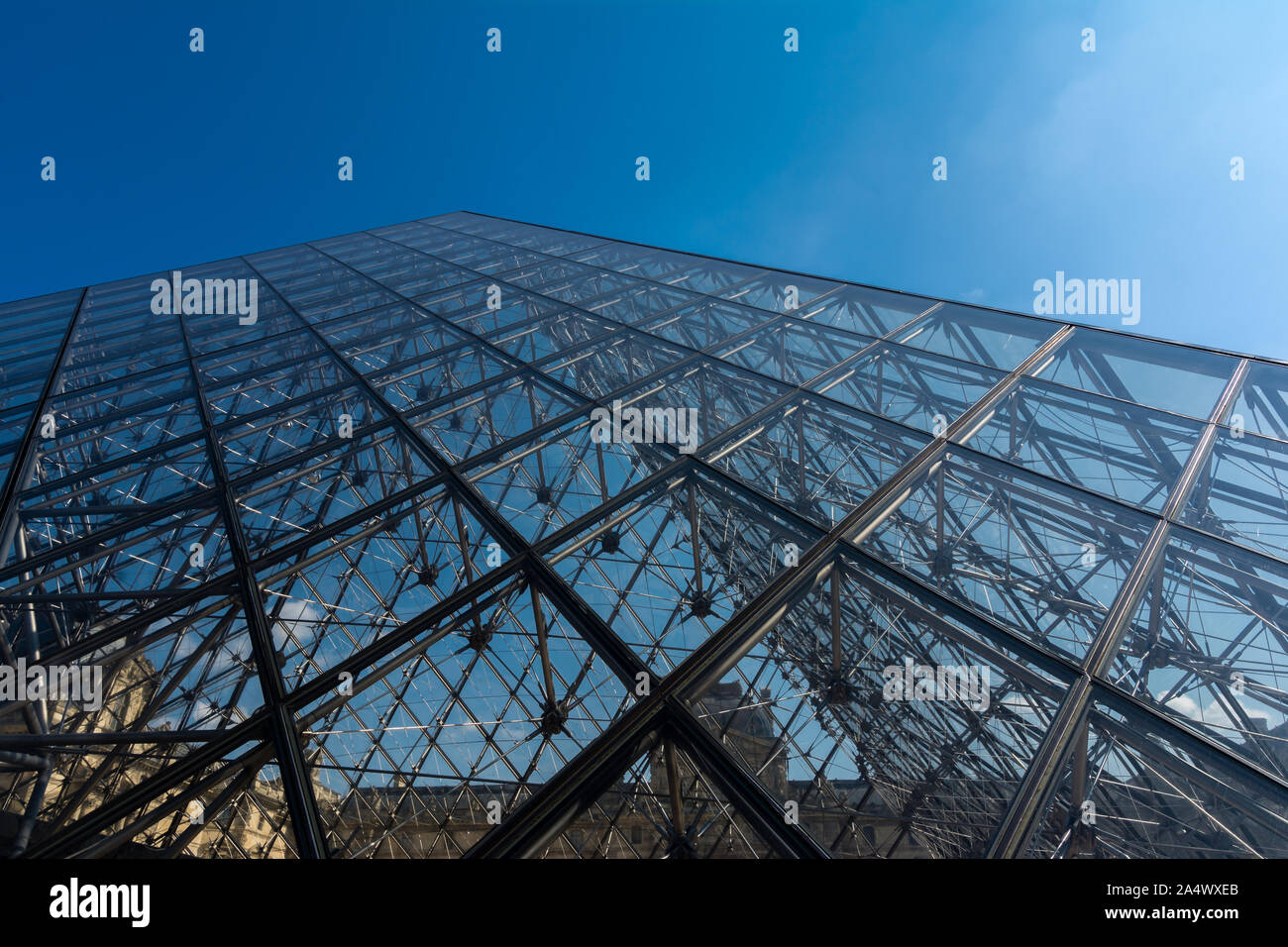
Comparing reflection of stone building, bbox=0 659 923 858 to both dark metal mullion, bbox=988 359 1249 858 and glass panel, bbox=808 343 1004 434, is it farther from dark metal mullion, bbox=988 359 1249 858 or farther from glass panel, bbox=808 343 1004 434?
glass panel, bbox=808 343 1004 434

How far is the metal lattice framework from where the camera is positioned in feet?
18.9

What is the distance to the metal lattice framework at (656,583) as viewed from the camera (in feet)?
18.9

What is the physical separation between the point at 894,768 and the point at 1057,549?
461cm

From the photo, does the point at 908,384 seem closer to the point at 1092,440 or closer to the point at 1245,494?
the point at 1092,440

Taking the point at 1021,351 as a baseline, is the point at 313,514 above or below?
below

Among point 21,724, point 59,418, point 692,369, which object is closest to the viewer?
point 21,724

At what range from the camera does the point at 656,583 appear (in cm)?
1319

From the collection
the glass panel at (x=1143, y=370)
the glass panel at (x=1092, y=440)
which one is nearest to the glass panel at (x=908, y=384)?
the glass panel at (x=1092, y=440)

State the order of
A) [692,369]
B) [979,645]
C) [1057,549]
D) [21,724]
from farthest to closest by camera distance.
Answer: [692,369] → [1057,549] → [21,724] → [979,645]

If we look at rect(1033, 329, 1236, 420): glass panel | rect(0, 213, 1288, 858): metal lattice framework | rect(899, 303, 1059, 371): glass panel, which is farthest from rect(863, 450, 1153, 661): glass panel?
rect(899, 303, 1059, 371): glass panel
